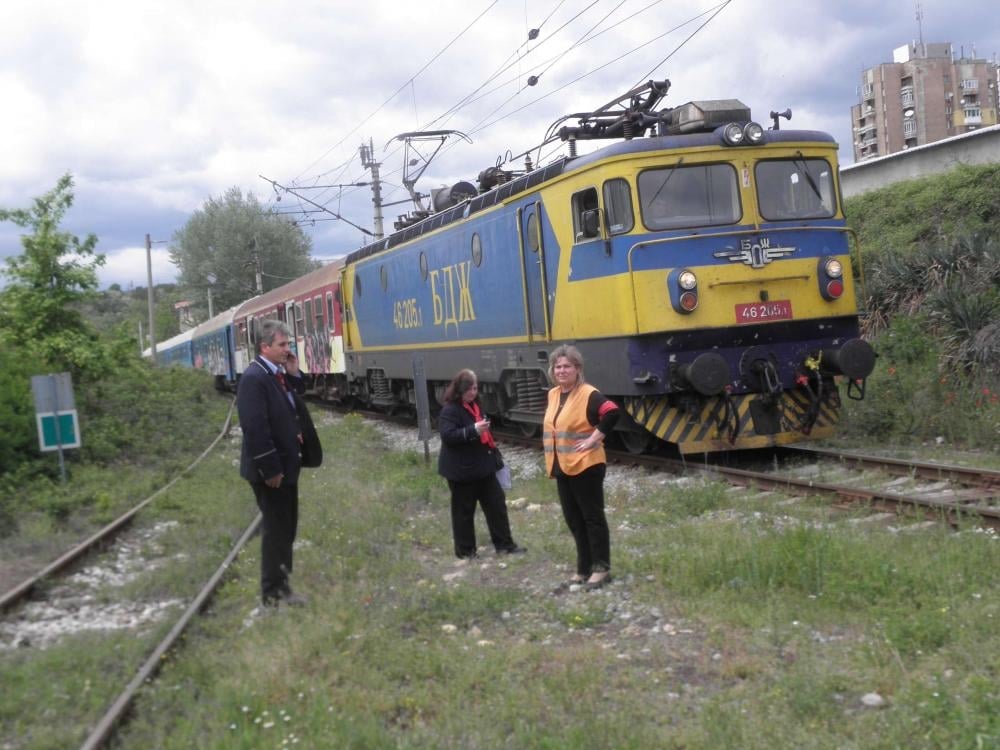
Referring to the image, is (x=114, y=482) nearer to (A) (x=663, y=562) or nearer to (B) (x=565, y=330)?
(B) (x=565, y=330)

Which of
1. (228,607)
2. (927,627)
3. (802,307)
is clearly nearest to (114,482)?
(228,607)

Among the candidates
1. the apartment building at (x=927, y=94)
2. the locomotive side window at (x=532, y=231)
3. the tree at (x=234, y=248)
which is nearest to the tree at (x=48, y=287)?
the locomotive side window at (x=532, y=231)

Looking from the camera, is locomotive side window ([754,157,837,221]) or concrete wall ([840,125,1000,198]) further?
concrete wall ([840,125,1000,198])

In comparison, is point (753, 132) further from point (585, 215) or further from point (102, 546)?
point (102, 546)

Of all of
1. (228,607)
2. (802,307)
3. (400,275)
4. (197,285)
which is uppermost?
(197,285)

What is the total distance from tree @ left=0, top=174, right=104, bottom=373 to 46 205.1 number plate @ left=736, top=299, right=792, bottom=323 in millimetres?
11554

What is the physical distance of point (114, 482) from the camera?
14.5 meters

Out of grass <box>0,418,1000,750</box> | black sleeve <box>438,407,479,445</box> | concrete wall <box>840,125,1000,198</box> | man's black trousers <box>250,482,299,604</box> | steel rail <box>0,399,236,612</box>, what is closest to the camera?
grass <box>0,418,1000,750</box>

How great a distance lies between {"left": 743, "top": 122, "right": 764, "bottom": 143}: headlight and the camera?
1123 centimetres

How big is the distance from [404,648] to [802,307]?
679 centimetres

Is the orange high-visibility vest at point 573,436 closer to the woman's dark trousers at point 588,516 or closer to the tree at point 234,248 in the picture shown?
the woman's dark trousers at point 588,516

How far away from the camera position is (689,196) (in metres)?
11.2

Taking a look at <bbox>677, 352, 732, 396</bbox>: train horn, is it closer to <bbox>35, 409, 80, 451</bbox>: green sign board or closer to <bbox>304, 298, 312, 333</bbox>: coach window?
<bbox>35, 409, 80, 451</bbox>: green sign board

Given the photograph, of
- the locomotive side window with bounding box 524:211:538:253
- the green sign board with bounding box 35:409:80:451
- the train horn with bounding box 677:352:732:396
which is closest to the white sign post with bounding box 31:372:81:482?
the green sign board with bounding box 35:409:80:451
